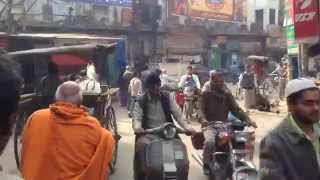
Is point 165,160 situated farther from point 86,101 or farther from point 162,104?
point 86,101

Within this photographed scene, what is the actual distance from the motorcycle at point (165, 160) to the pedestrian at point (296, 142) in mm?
2431

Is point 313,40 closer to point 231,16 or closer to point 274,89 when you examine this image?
point 274,89

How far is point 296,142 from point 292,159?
0.28 ft

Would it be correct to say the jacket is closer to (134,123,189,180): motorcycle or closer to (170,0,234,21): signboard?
(134,123,189,180): motorcycle

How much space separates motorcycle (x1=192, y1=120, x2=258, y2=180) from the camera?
538cm

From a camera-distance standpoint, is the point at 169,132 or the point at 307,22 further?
the point at 307,22

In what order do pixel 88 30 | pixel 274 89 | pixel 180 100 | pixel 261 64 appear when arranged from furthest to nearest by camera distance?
pixel 88 30, pixel 274 89, pixel 261 64, pixel 180 100

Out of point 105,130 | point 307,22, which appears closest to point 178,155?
point 105,130

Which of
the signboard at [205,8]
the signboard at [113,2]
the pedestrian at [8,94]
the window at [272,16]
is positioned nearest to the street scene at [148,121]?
the pedestrian at [8,94]

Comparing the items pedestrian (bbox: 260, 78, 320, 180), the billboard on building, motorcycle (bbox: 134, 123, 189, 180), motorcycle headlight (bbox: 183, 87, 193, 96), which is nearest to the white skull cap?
pedestrian (bbox: 260, 78, 320, 180)

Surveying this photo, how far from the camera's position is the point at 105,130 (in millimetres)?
4504

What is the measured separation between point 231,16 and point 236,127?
44189mm

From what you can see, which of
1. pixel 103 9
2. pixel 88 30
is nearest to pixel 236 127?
pixel 88 30

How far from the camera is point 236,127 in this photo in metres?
6.09
